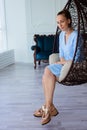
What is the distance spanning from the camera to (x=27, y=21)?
6941mm

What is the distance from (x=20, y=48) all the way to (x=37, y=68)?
4.03ft

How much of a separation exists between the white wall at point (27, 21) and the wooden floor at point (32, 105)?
2225mm

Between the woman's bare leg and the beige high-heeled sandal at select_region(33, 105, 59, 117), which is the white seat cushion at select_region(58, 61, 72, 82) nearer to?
the woman's bare leg

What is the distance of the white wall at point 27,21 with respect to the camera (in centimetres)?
685

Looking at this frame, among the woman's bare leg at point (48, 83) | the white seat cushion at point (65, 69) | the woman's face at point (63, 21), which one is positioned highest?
the woman's face at point (63, 21)

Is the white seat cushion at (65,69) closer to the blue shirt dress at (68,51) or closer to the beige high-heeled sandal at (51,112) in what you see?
the blue shirt dress at (68,51)

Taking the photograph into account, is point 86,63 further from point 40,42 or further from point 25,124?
point 40,42

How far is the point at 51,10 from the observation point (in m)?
6.86

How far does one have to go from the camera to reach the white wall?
685cm

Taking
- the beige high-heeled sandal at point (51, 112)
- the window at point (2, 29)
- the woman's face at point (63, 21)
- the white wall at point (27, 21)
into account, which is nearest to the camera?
the woman's face at point (63, 21)

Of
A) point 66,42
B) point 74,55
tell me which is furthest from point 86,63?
point 66,42

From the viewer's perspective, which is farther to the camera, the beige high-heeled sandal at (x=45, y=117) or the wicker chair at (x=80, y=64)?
the beige high-heeled sandal at (x=45, y=117)

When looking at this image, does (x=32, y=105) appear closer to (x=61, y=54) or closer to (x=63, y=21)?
(x=61, y=54)

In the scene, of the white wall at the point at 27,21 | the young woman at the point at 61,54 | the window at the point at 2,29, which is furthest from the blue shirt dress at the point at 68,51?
the window at the point at 2,29
